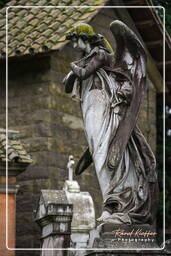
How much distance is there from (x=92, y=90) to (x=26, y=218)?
616 cm

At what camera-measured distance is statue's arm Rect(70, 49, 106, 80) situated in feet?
40.3

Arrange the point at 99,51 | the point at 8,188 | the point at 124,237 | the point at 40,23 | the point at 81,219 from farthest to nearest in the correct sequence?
the point at 40,23
the point at 8,188
the point at 81,219
the point at 99,51
the point at 124,237

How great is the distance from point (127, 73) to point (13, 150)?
4609 millimetres

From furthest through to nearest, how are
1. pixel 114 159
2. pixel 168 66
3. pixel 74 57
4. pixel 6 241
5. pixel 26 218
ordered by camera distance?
pixel 168 66 → pixel 74 57 → pixel 26 218 → pixel 6 241 → pixel 114 159

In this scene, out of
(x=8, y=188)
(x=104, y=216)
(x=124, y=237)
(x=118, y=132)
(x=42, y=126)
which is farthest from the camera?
(x=42, y=126)

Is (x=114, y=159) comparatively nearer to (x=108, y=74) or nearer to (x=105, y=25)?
(x=108, y=74)

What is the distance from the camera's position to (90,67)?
484 inches

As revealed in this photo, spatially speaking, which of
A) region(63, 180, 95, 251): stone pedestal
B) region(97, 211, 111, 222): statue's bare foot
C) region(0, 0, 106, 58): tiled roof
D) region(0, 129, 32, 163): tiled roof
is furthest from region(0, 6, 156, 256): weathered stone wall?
region(97, 211, 111, 222): statue's bare foot

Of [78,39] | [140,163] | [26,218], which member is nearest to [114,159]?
[140,163]

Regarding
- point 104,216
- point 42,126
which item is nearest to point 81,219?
point 104,216

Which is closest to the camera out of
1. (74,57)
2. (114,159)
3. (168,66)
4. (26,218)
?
(114,159)

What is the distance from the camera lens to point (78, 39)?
491 inches

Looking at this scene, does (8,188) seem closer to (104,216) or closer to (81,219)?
(81,219)

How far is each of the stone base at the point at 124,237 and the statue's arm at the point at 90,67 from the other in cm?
166
